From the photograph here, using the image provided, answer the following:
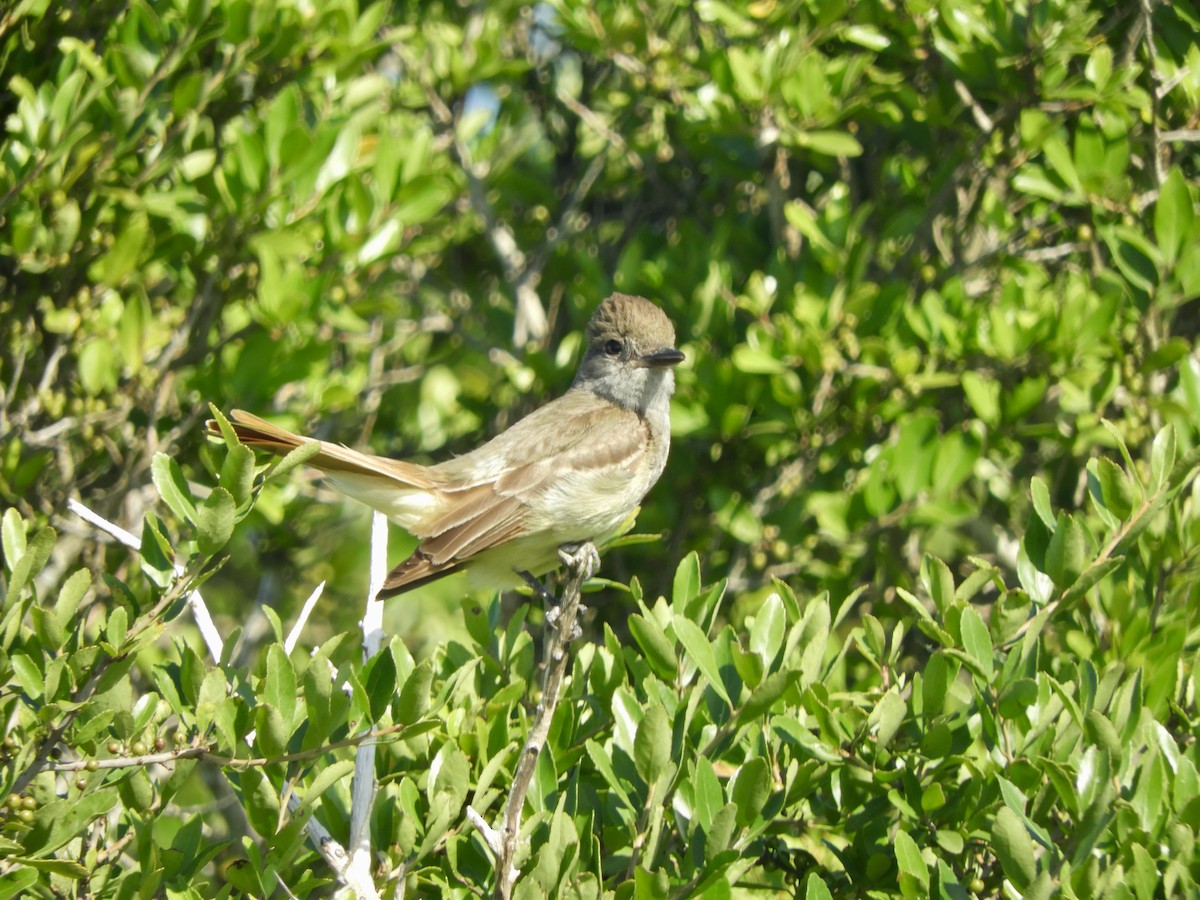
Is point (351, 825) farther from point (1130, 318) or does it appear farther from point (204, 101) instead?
point (1130, 318)

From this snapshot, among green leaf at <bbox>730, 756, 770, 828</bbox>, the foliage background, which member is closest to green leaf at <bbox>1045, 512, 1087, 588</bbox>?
the foliage background

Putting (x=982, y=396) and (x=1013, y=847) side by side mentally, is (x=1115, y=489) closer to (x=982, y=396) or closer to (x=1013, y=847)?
(x=1013, y=847)

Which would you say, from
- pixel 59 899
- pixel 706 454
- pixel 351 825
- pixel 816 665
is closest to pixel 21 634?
pixel 59 899

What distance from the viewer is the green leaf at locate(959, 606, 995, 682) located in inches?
104

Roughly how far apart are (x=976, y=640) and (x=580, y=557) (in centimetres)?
145

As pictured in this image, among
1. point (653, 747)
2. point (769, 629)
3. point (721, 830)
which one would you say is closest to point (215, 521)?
point (653, 747)

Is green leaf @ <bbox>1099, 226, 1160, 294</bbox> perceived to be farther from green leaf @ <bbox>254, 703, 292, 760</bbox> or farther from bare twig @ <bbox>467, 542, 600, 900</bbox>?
green leaf @ <bbox>254, 703, 292, 760</bbox>

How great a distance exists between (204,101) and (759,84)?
1.96 meters

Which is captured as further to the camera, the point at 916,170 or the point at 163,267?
the point at 916,170

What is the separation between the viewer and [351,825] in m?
2.69

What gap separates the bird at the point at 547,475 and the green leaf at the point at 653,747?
56.9 inches

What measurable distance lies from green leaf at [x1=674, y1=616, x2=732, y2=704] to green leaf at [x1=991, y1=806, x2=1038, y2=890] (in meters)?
0.62

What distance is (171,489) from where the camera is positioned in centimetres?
257

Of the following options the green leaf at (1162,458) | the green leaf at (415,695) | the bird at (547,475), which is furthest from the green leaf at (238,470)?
the green leaf at (1162,458)
